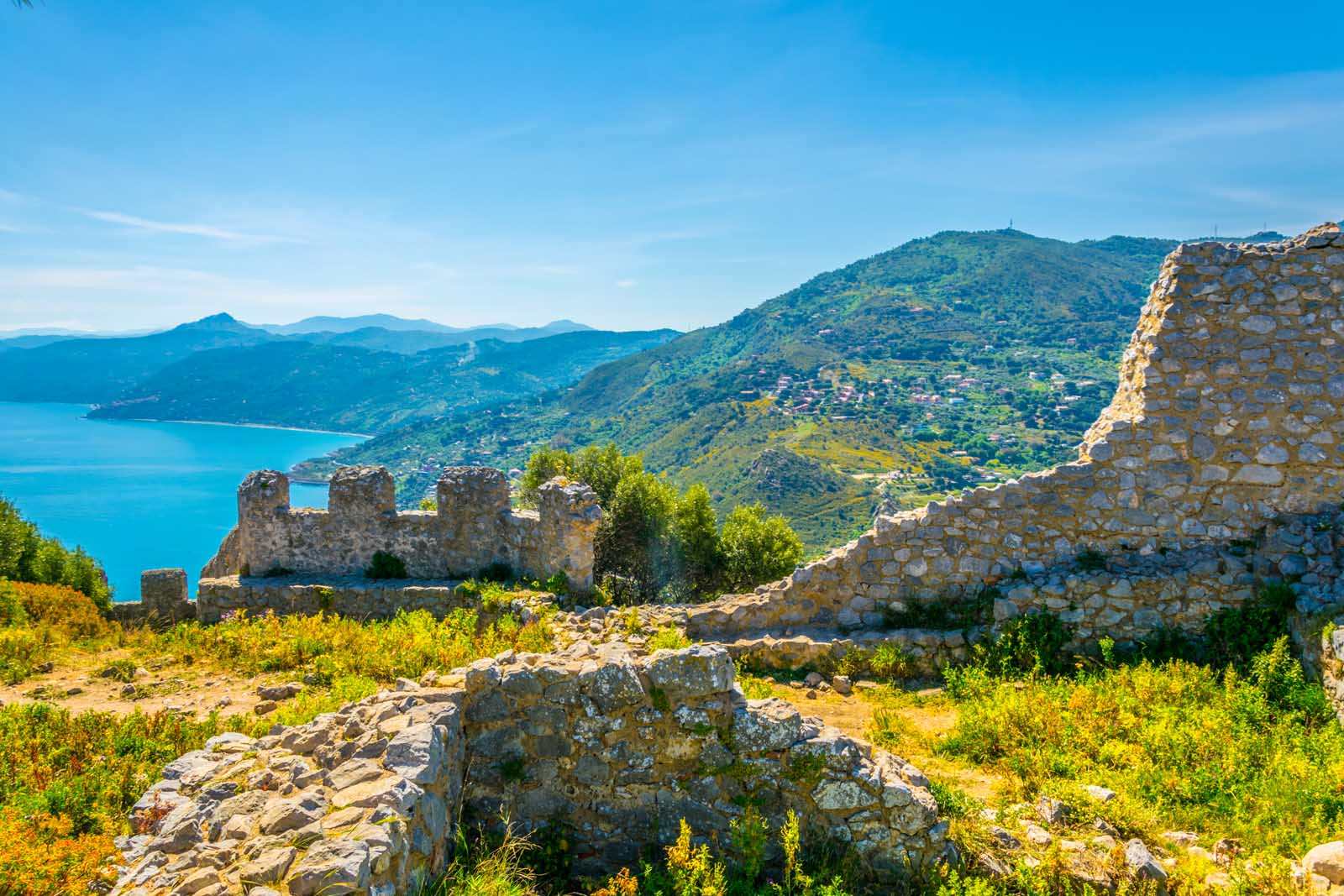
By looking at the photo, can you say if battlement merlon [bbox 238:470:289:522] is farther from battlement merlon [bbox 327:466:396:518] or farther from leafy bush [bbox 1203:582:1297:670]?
leafy bush [bbox 1203:582:1297:670]

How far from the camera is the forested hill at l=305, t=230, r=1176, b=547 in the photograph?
232 ft

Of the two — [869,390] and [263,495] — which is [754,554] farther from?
[869,390]

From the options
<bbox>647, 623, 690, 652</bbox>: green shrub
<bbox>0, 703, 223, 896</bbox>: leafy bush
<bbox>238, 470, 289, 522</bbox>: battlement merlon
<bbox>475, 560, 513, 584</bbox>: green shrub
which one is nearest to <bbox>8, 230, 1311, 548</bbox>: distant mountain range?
<bbox>475, 560, 513, 584</bbox>: green shrub

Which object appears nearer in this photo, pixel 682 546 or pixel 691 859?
pixel 691 859

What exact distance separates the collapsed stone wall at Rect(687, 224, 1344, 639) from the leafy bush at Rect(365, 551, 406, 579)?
7225mm

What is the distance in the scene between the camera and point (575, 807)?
489 cm

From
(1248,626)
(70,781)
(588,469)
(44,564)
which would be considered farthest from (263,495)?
(1248,626)

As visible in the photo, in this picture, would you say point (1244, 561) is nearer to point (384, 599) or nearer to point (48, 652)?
point (384, 599)

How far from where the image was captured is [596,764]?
487 cm

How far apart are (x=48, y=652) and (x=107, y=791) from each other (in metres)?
5.77

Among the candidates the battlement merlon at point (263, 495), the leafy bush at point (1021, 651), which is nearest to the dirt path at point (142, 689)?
the battlement merlon at point (263, 495)

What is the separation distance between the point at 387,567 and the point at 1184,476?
11036 millimetres

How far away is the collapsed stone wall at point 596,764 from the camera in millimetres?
4414

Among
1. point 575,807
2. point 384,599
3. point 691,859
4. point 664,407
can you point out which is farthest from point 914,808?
point 664,407
